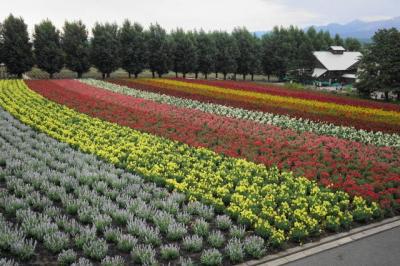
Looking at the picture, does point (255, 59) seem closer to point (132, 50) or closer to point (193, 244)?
point (132, 50)

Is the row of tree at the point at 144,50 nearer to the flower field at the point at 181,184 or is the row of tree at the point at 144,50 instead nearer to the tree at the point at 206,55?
the tree at the point at 206,55

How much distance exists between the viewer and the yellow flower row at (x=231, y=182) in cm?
945

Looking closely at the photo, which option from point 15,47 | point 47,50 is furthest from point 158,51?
point 15,47

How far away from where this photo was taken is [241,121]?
22.7 metres

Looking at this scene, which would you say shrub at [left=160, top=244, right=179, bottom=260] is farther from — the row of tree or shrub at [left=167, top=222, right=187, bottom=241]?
the row of tree

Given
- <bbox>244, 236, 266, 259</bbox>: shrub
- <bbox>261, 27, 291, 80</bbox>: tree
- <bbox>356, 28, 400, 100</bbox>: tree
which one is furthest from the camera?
<bbox>261, 27, 291, 80</bbox>: tree

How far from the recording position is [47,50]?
58844 millimetres

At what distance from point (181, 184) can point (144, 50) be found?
2303 inches

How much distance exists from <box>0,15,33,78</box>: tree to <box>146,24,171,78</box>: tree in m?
20.8

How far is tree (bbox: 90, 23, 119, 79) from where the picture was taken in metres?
62.4

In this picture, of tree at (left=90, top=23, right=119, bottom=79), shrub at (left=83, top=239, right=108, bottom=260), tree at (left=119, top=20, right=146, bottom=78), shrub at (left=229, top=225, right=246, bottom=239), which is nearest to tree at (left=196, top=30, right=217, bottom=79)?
tree at (left=119, top=20, right=146, bottom=78)

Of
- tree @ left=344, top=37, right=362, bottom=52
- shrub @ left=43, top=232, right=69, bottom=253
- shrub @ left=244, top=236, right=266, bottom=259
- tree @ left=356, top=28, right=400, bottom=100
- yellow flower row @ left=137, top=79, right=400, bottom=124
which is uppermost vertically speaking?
tree @ left=344, top=37, right=362, bottom=52

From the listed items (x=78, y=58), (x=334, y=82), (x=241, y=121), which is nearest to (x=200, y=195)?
(x=241, y=121)

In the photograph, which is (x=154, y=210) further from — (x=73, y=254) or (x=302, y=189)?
(x=302, y=189)
